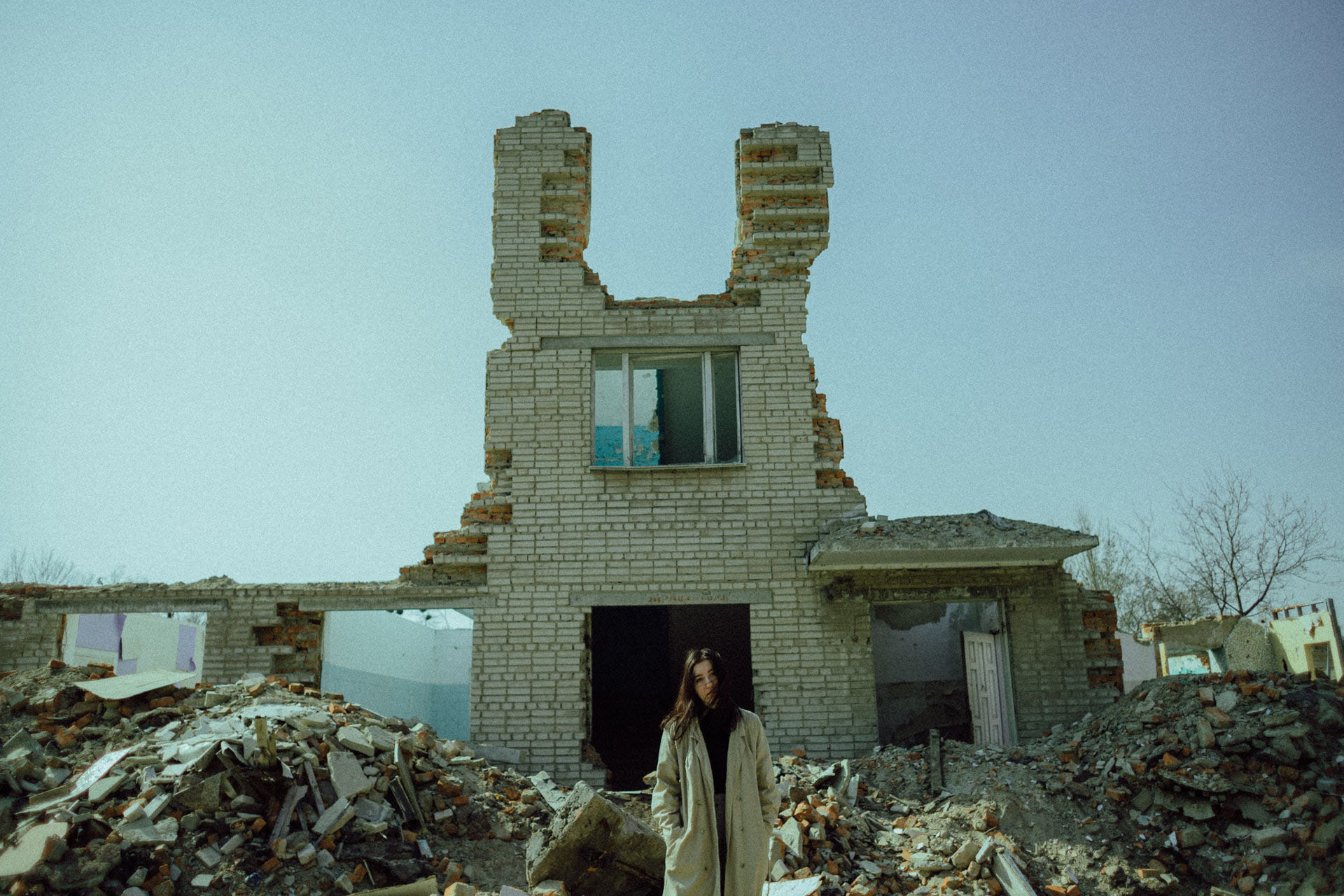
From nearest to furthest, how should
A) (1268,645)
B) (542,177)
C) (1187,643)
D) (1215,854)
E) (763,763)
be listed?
(763,763), (1215,854), (542,177), (1187,643), (1268,645)

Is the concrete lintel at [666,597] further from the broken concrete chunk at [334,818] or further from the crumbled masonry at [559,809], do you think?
the broken concrete chunk at [334,818]

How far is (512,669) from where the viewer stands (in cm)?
1011

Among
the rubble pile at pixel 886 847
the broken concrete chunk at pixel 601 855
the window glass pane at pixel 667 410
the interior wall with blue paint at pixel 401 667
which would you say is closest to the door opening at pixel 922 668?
the window glass pane at pixel 667 410

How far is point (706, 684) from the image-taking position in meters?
4.57

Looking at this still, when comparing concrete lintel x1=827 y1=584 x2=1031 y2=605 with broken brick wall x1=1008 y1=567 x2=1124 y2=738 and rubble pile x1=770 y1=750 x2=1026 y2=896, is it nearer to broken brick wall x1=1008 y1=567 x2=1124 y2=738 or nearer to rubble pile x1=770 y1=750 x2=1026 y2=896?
broken brick wall x1=1008 y1=567 x2=1124 y2=738

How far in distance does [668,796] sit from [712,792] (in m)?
0.23

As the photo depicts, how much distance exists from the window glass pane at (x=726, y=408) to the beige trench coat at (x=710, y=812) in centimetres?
630

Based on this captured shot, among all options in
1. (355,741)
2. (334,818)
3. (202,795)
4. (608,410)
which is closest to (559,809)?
(334,818)

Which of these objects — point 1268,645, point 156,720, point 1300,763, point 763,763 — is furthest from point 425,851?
point 1268,645

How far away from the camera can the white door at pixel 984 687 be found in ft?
34.2

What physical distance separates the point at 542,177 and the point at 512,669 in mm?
5901

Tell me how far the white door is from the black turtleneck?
6743mm

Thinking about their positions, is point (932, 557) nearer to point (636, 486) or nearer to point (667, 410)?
point (636, 486)

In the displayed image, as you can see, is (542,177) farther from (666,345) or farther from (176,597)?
(176,597)
